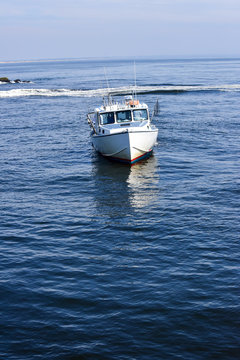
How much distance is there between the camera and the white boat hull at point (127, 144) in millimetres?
27484

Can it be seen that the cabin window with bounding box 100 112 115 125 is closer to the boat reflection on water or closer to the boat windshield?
the boat windshield

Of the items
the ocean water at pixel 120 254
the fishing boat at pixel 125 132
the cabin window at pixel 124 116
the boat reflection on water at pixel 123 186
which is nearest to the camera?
the ocean water at pixel 120 254

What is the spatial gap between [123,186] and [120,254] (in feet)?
29.7

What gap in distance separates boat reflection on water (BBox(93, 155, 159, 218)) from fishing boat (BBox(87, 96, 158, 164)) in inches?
34.9

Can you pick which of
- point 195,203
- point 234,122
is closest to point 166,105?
point 234,122

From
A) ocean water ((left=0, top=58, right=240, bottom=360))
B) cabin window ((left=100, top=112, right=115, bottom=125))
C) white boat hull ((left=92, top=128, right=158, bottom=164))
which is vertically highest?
cabin window ((left=100, top=112, right=115, bottom=125))

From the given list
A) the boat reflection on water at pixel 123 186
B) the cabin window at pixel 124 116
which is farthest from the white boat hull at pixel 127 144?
the cabin window at pixel 124 116

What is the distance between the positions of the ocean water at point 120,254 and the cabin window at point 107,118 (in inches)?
115

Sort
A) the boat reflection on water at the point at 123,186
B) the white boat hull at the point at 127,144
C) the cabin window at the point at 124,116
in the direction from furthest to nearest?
the cabin window at the point at 124,116 < the white boat hull at the point at 127,144 < the boat reflection on water at the point at 123,186

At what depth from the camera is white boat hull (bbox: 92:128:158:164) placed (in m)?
27.5

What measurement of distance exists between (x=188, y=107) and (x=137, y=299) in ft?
154

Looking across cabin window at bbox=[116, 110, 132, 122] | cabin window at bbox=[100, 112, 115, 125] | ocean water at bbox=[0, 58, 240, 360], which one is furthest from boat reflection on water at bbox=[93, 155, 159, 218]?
cabin window at bbox=[116, 110, 132, 122]

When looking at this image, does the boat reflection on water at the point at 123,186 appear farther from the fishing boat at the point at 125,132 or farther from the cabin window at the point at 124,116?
the cabin window at the point at 124,116

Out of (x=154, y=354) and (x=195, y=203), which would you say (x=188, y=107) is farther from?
(x=154, y=354)
